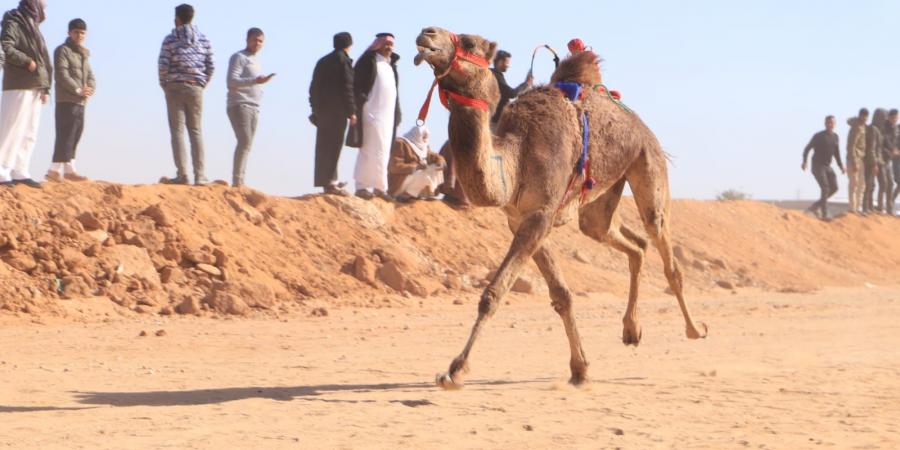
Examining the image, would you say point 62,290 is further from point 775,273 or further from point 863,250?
point 863,250

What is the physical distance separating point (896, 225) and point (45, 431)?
86.2 ft

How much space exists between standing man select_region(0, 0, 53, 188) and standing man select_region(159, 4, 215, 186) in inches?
70.3

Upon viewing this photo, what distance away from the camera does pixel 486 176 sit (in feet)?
26.5

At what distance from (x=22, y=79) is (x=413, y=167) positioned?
6.24 meters

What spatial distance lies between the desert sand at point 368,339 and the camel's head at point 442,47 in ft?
6.39

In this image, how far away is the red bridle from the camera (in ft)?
25.9

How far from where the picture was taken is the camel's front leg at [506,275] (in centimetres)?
775

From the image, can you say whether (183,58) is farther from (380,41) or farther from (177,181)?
(380,41)

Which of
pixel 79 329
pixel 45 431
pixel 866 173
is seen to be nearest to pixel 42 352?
pixel 79 329

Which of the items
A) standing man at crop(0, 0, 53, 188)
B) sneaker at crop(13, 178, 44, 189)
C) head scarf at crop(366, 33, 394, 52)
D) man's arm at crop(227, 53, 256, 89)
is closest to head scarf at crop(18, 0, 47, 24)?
standing man at crop(0, 0, 53, 188)

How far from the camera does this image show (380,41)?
55.3 ft

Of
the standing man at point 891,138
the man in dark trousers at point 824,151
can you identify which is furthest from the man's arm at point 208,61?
the standing man at point 891,138

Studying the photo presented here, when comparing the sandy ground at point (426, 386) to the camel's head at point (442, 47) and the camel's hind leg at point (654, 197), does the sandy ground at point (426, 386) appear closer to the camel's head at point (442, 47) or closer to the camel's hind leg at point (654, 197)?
the camel's hind leg at point (654, 197)

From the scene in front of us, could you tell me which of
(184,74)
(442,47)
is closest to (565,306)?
(442,47)
